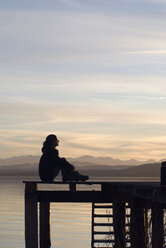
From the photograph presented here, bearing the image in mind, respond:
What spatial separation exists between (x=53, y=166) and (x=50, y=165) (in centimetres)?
12

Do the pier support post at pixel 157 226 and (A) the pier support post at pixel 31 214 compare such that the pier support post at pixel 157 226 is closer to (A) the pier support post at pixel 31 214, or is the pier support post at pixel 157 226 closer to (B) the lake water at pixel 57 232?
(A) the pier support post at pixel 31 214

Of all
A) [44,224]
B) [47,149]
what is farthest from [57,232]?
[47,149]

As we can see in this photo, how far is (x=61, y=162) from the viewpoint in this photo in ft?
68.5

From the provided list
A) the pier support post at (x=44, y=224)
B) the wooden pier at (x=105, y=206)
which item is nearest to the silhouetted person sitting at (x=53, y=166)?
the wooden pier at (x=105, y=206)

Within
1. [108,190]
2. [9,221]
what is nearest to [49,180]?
[108,190]

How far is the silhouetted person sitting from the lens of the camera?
20797 millimetres

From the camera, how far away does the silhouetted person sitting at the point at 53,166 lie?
20797 mm

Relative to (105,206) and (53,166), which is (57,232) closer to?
(105,206)

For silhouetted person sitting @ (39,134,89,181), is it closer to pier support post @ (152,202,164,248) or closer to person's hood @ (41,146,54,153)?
person's hood @ (41,146,54,153)

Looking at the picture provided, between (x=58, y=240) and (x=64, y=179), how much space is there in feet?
113

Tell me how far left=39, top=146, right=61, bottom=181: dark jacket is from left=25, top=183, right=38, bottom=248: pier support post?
0.86 m

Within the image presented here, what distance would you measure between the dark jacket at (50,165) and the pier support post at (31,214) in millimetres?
864

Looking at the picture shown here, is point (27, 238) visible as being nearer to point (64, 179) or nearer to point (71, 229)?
point (64, 179)

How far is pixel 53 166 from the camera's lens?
2097 cm
